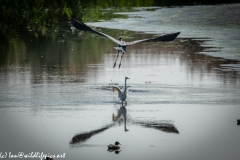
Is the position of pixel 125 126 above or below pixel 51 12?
below

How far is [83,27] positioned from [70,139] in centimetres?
514

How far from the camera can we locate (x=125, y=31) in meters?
25.3

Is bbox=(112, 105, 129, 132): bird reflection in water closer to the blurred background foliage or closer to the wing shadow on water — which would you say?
the wing shadow on water

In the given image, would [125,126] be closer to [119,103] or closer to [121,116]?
[121,116]

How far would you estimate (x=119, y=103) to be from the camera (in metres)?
11.7

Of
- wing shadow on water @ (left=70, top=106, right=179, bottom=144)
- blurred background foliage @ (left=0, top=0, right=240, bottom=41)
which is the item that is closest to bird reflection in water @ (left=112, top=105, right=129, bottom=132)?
wing shadow on water @ (left=70, top=106, right=179, bottom=144)

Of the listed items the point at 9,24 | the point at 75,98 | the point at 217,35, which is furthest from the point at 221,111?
the point at 9,24

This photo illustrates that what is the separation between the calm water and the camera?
29.5 feet

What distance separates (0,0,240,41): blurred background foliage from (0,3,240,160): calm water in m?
6.93

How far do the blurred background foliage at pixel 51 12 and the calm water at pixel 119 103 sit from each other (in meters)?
6.93

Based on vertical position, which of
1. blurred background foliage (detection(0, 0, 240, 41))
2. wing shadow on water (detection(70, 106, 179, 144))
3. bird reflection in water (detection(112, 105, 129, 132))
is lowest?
wing shadow on water (detection(70, 106, 179, 144))

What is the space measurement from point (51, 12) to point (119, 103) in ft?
77.8

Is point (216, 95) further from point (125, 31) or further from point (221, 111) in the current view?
point (125, 31)

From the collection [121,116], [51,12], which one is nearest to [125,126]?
[121,116]
